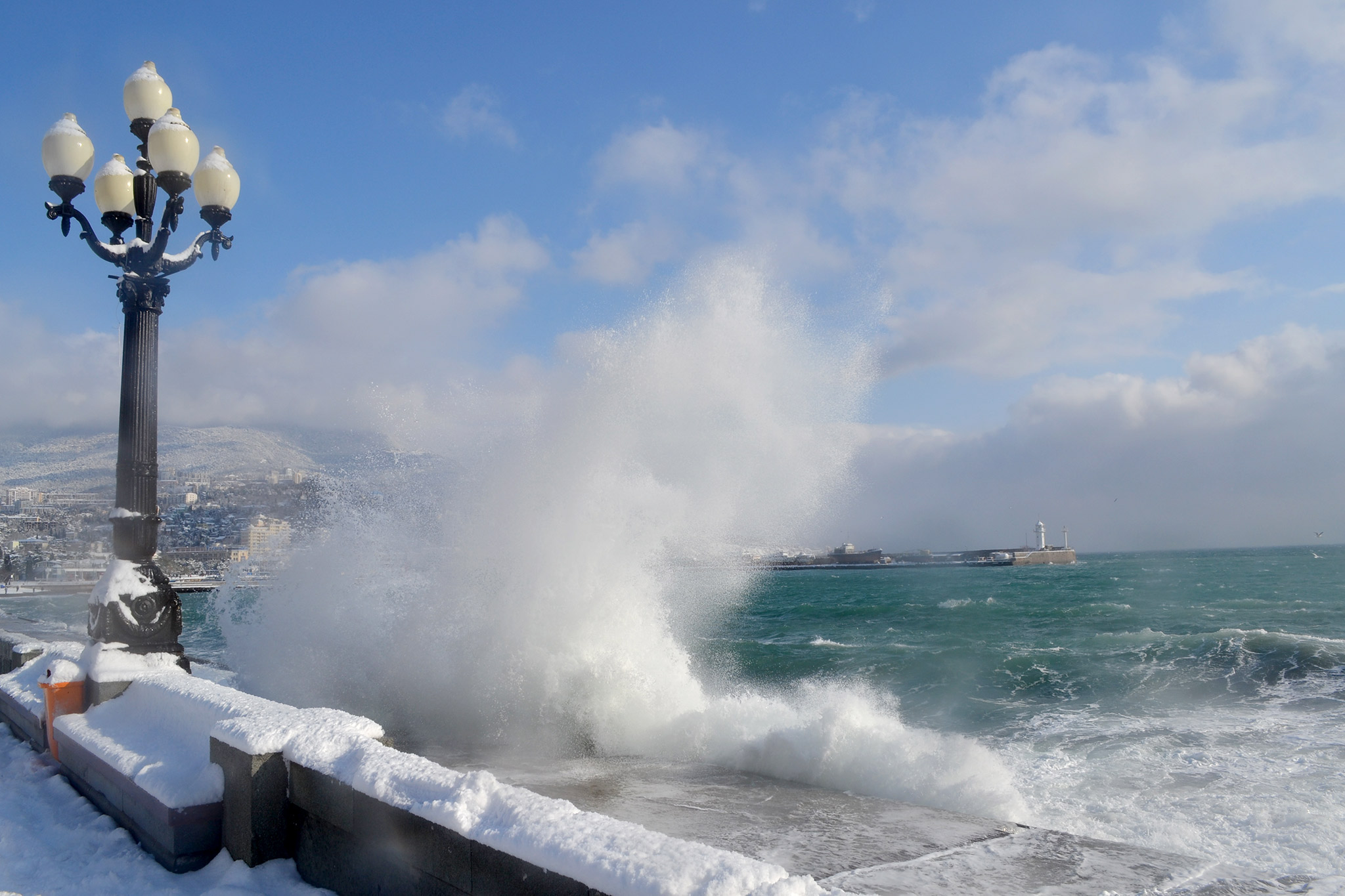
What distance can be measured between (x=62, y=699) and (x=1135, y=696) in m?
15.1

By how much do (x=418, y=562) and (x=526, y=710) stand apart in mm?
3551

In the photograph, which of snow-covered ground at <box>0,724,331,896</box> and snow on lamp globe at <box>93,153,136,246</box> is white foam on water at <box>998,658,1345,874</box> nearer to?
snow-covered ground at <box>0,724,331,896</box>

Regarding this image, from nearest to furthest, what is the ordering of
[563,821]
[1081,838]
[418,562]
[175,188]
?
[563,821], [1081,838], [175,188], [418,562]

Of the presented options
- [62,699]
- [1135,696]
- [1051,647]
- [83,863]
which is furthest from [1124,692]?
[62,699]

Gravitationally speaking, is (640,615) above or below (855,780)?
above

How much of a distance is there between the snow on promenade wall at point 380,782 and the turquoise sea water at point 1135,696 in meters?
5.70

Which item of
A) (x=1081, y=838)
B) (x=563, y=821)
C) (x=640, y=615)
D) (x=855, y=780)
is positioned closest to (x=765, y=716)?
(x=855, y=780)

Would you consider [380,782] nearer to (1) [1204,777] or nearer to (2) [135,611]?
(2) [135,611]

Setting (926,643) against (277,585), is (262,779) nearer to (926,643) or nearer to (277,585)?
(277,585)

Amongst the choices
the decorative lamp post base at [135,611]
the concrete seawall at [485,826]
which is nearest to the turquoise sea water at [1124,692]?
the concrete seawall at [485,826]

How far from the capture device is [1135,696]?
14.1 meters

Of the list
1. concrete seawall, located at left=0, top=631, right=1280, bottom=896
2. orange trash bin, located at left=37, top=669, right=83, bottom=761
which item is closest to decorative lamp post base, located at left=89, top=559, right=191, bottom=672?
orange trash bin, located at left=37, top=669, right=83, bottom=761

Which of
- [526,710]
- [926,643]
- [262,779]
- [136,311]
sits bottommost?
[926,643]

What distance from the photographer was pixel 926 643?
76.7ft
